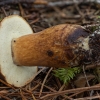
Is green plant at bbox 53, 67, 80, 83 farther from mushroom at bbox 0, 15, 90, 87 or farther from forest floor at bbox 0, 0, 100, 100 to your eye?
mushroom at bbox 0, 15, 90, 87

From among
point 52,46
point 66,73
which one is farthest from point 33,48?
point 66,73

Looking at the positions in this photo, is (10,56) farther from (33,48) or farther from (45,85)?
(45,85)

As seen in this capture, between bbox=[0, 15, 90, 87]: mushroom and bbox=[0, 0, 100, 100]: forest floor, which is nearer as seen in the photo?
bbox=[0, 15, 90, 87]: mushroom

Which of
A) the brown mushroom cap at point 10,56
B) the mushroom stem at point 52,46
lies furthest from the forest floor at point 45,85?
the mushroom stem at point 52,46

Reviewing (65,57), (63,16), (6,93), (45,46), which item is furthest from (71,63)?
(63,16)

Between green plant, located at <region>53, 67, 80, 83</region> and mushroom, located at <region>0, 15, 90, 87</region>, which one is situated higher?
mushroom, located at <region>0, 15, 90, 87</region>

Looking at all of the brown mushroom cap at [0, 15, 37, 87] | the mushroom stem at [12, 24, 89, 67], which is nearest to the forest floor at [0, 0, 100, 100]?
the brown mushroom cap at [0, 15, 37, 87]
